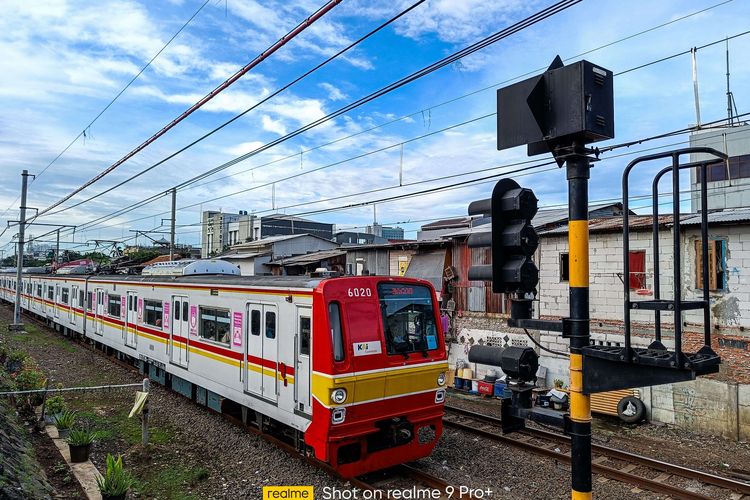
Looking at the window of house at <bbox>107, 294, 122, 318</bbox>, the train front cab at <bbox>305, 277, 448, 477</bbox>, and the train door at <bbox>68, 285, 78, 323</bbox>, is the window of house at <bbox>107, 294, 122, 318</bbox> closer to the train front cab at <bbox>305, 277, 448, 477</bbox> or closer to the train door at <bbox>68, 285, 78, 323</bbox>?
the train door at <bbox>68, 285, 78, 323</bbox>

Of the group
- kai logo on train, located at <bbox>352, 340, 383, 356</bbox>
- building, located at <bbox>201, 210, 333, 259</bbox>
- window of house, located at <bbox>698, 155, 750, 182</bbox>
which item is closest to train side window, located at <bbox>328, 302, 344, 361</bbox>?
kai logo on train, located at <bbox>352, 340, 383, 356</bbox>

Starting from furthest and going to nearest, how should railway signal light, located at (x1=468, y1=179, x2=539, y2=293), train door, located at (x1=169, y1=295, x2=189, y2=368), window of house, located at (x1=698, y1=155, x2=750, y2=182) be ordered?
1. window of house, located at (x1=698, y1=155, x2=750, y2=182)
2. train door, located at (x1=169, y1=295, x2=189, y2=368)
3. railway signal light, located at (x1=468, y1=179, x2=539, y2=293)

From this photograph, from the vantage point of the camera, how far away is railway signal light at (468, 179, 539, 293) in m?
3.12

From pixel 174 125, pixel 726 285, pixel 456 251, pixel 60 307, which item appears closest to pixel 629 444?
pixel 726 285

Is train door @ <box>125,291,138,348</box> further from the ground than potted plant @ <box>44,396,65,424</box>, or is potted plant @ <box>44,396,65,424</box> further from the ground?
train door @ <box>125,291,138,348</box>

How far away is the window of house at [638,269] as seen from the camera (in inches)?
458

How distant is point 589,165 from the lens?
3045 mm

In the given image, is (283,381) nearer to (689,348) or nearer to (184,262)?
(184,262)

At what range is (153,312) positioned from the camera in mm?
13031

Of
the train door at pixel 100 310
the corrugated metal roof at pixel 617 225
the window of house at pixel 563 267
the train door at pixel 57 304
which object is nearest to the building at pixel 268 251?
the train door at pixel 57 304

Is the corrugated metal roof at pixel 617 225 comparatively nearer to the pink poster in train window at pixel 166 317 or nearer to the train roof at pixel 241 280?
the train roof at pixel 241 280

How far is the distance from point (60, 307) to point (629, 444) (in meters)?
23.6

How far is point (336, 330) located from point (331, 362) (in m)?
0.44

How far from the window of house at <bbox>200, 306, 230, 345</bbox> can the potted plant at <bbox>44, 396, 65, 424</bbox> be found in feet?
8.97
